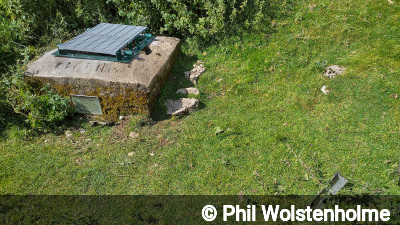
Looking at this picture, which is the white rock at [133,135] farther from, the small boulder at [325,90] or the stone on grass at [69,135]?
the small boulder at [325,90]

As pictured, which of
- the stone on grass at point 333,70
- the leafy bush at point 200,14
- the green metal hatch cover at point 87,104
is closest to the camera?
the green metal hatch cover at point 87,104

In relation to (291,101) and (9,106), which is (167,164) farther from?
(9,106)

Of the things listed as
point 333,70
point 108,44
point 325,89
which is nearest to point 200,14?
point 108,44

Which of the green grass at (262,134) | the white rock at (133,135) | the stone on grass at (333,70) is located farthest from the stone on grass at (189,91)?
the stone on grass at (333,70)

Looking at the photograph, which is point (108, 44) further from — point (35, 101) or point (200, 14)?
point (200, 14)

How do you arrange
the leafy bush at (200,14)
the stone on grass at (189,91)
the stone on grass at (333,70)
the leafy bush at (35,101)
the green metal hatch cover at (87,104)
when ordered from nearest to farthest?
the leafy bush at (35,101), the green metal hatch cover at (87,104), the stone on grass at (333,70), the stone on grass at (189,91), the leafy bush at (200,14)

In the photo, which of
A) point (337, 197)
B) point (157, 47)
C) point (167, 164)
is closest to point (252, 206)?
point (337, 197)

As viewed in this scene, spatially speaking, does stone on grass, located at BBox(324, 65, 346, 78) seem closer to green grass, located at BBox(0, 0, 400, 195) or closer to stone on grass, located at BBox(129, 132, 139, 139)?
green grass, located at BBox(0, 0, 400, 195)
